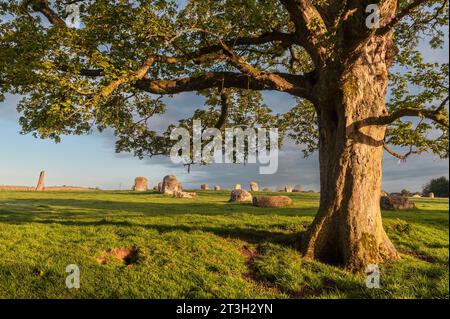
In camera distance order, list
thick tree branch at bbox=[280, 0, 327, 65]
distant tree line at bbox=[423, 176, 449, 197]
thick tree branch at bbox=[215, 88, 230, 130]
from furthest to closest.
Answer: distant tree line at bbox=[423, 176, 449, 197]
thick tree branch at bbox=[215, 88, 230, 130]
thick tree branch at bbox=[280, 0, 327, 65]

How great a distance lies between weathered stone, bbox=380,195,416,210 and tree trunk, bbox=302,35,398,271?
596 inches

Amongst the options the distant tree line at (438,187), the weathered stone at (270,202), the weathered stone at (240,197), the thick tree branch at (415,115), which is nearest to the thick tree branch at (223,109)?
the thick tree branch at (415,115)

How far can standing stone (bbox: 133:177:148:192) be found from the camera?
49.7m

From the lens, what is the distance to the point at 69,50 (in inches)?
469

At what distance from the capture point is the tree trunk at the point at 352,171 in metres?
11.4

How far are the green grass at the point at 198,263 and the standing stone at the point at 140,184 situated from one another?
3276 cm

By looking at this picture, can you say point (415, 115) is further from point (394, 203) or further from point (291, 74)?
point (394, 203)

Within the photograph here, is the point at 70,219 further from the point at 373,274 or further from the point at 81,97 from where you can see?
the point at 373,274

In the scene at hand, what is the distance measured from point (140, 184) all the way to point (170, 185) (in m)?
9.09

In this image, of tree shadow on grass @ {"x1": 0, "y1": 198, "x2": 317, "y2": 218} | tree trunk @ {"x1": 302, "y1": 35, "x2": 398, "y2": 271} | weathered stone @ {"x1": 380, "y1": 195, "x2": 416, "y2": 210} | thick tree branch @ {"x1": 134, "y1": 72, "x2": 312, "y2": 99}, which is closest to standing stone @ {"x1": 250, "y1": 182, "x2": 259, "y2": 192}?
tree shadow on grass @ {"x1": 0, "y1": 198, "x2": 317, "y2": 218}

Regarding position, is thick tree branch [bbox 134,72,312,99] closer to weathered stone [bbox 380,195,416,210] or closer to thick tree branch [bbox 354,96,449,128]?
thick tree branch [bbox 354,96,449,128]

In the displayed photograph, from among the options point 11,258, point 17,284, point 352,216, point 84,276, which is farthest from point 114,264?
point 352,216

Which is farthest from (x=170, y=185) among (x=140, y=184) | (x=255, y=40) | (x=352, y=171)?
(x=352, y=171)
